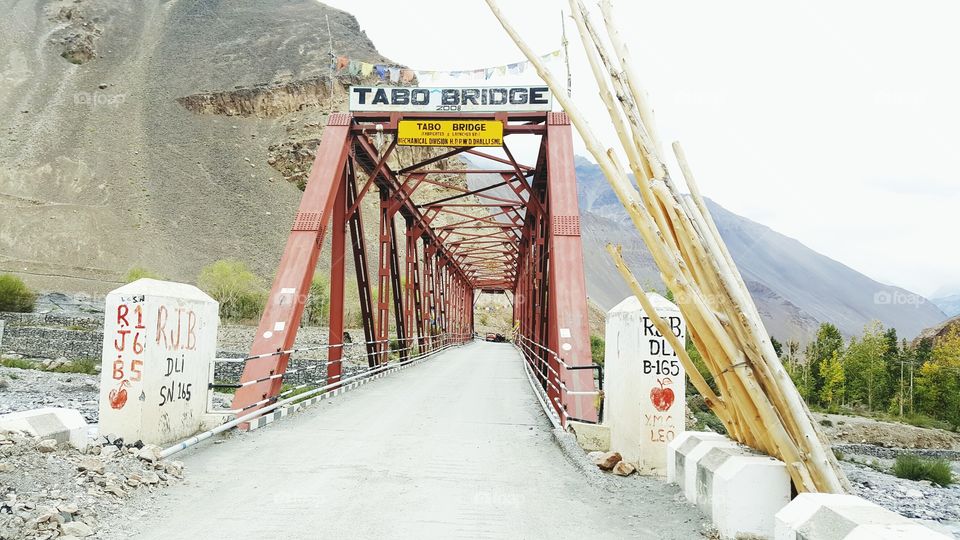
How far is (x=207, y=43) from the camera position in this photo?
99.4m

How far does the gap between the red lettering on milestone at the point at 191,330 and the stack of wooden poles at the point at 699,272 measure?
4.17 meters

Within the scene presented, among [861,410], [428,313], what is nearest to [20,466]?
[428,313]

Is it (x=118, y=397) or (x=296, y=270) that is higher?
(x=296, y=270)

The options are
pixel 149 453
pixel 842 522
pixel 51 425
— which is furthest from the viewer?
pixel 149 453

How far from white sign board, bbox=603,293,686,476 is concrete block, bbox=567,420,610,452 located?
0.73 metres

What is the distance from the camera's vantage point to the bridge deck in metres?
4.05

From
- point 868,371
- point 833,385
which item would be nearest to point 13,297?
point 833,385

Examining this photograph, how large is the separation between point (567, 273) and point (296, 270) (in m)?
4.15

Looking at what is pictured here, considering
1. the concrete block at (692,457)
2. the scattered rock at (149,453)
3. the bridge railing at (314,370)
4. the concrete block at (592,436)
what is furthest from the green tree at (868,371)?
the scattered rock at (149,453)

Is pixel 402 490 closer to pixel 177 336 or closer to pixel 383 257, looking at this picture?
pixel 177 336

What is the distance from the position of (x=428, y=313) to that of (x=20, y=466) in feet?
90.1

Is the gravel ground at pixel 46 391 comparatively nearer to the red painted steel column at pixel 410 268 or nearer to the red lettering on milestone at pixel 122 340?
the red lettering on milestone at pixel 122 340

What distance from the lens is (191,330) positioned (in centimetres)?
633

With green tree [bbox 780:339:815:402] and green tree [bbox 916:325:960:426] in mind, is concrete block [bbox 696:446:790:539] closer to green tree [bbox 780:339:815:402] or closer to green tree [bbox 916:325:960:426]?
green tree [bbox 916:325:960:426]
